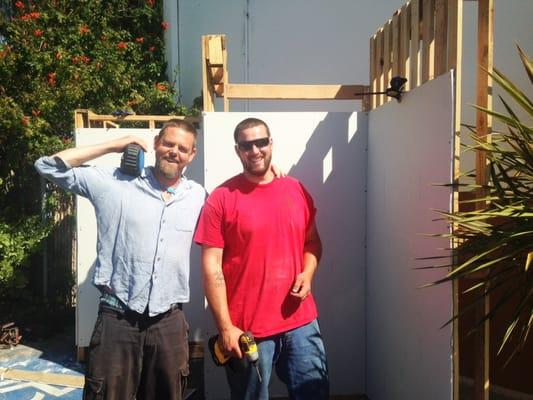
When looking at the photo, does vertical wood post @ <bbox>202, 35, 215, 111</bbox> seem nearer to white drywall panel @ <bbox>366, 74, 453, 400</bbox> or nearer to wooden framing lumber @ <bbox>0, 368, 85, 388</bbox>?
white drywall panel @ <bbox>366, 74, 453, 400</bbox>

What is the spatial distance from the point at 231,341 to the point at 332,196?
157cm

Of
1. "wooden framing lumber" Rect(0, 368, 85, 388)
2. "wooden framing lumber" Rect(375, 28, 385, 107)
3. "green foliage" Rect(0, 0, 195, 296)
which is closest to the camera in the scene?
"wooden framing lumber" Rect(375, 28, 385, 107)

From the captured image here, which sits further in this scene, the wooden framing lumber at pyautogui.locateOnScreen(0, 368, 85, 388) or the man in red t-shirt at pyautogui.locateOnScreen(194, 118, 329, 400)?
the wooden framing lumber at pyautogui.locateOnScreen(0, 368, 85, 388)

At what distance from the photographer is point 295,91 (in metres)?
3.73

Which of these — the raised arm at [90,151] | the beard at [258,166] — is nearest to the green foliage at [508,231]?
the beard at [258,166]

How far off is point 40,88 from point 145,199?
12.9ft

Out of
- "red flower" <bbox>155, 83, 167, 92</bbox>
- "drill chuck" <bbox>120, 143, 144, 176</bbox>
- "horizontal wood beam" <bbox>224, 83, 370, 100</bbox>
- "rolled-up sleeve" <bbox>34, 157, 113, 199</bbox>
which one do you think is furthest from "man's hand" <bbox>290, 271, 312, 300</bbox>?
"red flower" <bbox>155, 83, 167, 92</bbox>

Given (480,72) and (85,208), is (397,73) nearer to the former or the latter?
(480,72)

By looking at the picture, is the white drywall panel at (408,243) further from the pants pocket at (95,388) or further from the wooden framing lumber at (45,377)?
the wooden framing lumber at (45,377)

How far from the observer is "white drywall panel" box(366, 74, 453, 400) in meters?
2.24

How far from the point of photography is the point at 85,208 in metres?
4.09

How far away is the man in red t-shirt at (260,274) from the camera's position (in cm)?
241

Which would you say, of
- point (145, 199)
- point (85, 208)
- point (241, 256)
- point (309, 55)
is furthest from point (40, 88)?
point (241, 256)

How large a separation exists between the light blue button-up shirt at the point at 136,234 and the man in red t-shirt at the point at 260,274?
7.5 inches
